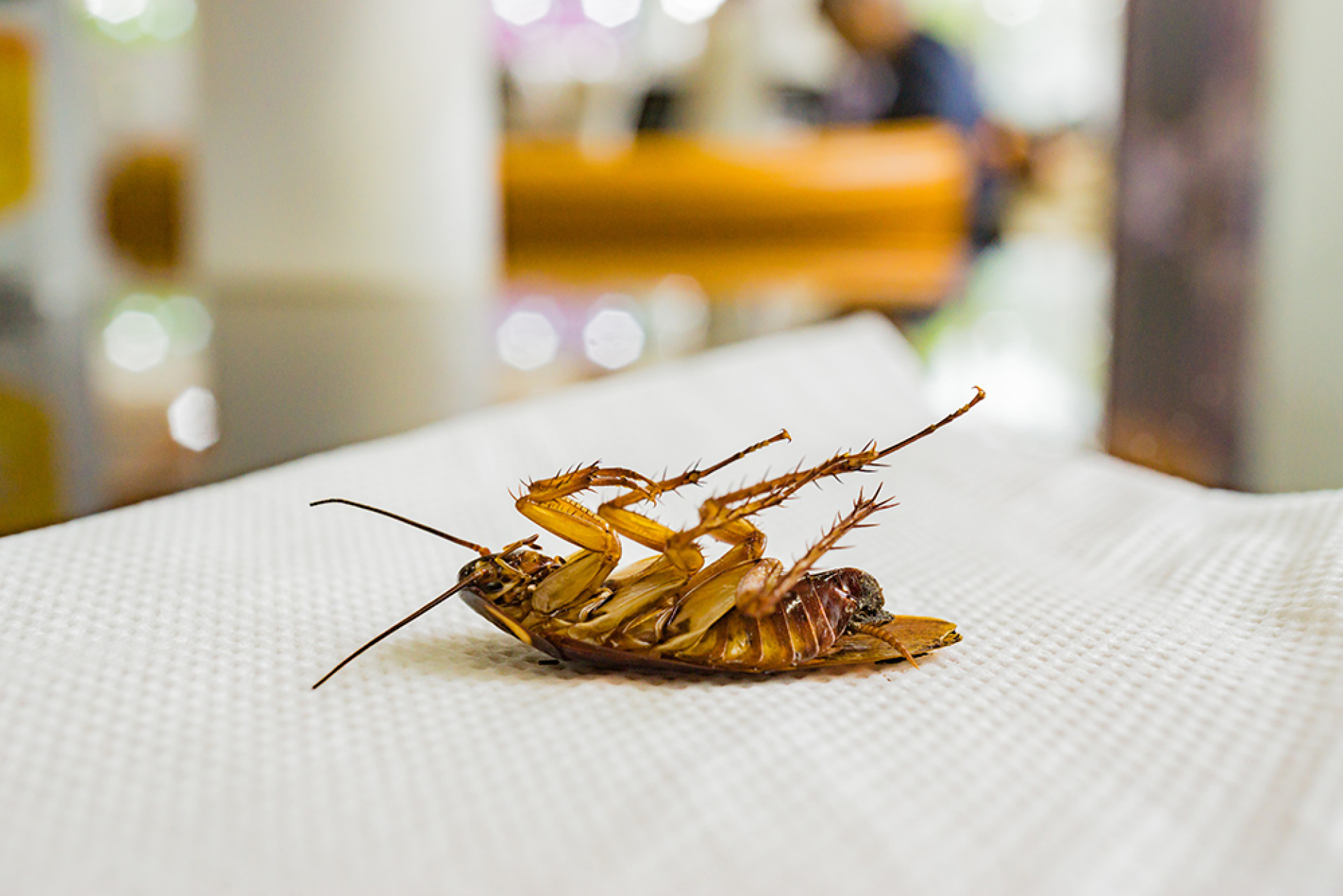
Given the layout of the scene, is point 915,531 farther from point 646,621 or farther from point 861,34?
point 861,34

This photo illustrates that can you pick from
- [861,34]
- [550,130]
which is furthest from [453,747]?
[550,130]

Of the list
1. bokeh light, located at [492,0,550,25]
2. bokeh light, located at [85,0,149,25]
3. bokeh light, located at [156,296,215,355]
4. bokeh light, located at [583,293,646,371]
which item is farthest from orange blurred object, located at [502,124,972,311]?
bokeh light, located at [492,0,550,25]

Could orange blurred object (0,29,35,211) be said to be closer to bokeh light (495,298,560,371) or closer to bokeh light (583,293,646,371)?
bokeh light (495,298,560,371)

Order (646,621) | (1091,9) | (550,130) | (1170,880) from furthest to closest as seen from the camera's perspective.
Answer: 1. (1091,9)
2. (550,130)
3. (646,621)
4. (1170,880)

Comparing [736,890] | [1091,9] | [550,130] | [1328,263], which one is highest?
[1091,9]

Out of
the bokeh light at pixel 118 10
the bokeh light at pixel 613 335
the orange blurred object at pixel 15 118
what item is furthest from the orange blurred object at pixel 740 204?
the bokeh light at pixel 118 10

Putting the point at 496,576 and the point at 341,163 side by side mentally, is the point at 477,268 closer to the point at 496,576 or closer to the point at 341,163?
the point at 341,163
